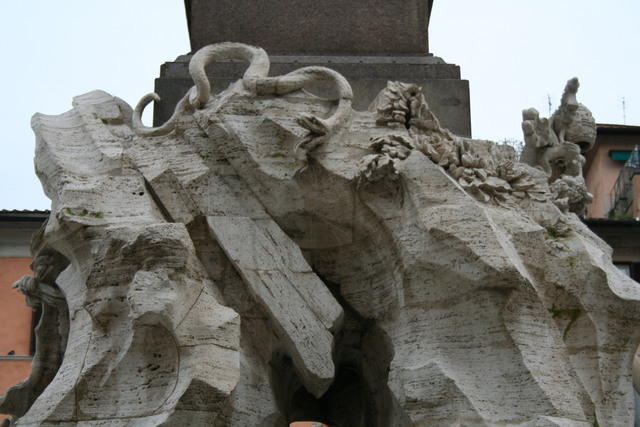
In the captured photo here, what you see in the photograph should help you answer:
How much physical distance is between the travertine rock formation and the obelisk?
589mm

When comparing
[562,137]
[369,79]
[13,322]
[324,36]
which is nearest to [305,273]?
[369,79]

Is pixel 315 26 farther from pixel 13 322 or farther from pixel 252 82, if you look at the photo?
pixel 13 322

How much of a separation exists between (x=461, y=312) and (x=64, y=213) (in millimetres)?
2055

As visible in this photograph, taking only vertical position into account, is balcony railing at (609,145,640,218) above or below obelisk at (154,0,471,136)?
above

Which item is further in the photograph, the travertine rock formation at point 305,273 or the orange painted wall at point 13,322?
the orange painted wall at point 13,322

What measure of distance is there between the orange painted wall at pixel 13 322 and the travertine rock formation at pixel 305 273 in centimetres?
911

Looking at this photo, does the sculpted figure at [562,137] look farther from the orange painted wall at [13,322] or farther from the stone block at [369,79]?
the orange painted wall at [13,322]

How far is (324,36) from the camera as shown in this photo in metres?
7.72

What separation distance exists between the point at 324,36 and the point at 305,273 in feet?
6.52

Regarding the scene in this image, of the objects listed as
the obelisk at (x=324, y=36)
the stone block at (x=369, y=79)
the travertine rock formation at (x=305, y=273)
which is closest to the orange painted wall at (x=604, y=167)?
the obelisk at (x=324, y=36)

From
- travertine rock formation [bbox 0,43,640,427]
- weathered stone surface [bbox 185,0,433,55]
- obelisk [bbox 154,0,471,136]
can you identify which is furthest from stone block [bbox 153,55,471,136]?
travertine rock formation [bbox 0,43,640,427]

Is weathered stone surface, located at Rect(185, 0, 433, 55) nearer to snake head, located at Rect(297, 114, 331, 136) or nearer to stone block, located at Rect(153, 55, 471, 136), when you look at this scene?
stone block, located at Rect(153, 55, 471, 136)

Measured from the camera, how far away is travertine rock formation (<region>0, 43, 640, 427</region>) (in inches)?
226

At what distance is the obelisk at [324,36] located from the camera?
739 cm
